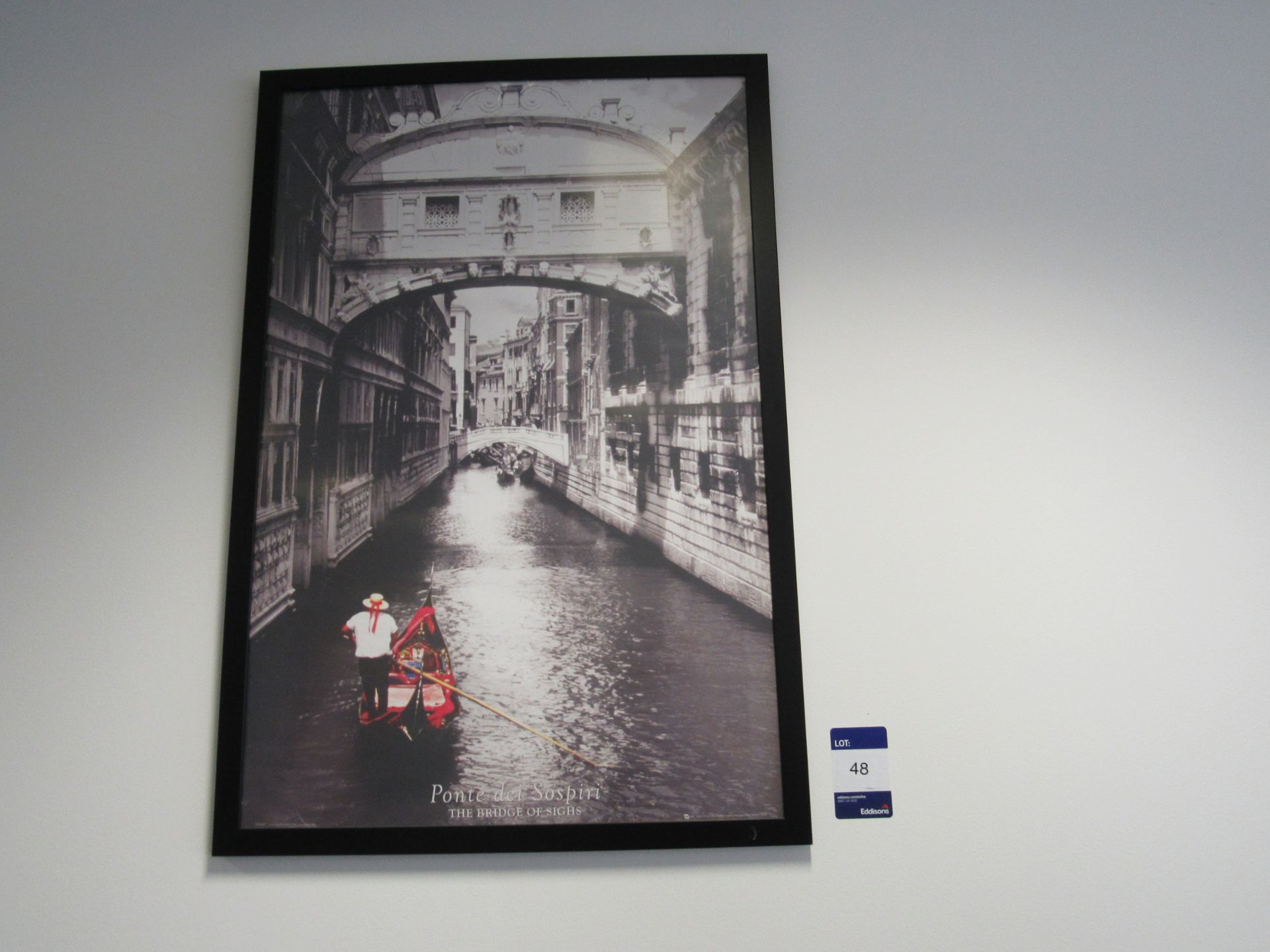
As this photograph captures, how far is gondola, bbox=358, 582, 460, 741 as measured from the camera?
1150mm

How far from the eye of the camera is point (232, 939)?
44.1 inches

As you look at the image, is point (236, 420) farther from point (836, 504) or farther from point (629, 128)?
point (836, 504)

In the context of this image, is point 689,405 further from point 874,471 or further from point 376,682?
point 376,682

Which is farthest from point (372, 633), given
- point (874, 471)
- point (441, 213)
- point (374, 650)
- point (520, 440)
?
point (874, 471)

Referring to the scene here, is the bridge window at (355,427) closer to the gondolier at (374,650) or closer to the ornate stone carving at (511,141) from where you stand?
the gondolier at (374,650)

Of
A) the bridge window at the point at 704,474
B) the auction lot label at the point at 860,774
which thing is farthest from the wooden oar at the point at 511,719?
the bridge window at the point at 704,474

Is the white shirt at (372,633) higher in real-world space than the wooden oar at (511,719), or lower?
higher

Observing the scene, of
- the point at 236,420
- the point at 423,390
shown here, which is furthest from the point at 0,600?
the point at 423,390

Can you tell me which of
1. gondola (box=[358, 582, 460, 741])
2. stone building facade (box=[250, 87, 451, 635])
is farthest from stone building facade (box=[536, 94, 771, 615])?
gondola (box=[358, 582, 460, 741])

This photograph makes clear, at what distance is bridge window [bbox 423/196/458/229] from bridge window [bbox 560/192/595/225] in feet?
0.73

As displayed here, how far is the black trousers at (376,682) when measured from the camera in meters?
1.16

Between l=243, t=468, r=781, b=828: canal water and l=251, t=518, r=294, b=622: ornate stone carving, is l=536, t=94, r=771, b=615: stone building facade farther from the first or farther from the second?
l=251, t=518, r=294, b=622: ornate stone carving

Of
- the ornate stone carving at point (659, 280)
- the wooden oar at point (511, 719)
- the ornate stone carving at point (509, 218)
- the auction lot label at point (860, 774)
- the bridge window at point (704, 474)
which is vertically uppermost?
the ornate stone carving at point (509, 218)

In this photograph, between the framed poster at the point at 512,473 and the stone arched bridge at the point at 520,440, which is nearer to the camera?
the framed poster at the point at 512,473
